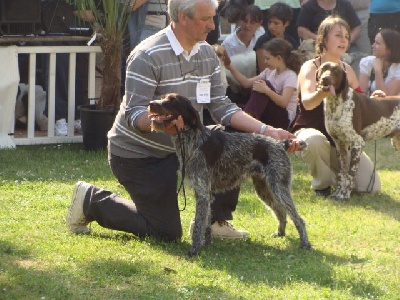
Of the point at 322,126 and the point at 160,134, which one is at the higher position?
the point at 160,134

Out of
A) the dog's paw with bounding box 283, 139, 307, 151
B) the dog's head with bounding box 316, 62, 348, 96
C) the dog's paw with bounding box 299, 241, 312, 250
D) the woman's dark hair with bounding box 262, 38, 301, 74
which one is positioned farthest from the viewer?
the woman's dark hair with bounding box 262, 38, 301, 74

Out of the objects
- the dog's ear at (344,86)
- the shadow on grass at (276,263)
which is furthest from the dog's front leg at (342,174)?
the shadow on grass at (276,263)

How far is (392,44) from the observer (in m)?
10.2

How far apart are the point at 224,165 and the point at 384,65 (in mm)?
5026

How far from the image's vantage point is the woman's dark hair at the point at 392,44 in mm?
10148

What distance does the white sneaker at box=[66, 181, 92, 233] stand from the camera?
6.05m

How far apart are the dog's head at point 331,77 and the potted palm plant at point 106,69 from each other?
8.46ft

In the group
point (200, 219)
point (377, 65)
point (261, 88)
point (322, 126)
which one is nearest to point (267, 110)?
point (261, 88)

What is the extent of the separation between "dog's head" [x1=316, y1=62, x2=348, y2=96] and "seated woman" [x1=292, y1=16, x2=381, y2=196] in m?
0.23

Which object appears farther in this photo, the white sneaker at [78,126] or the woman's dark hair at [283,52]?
the white sneaker at [78,126]

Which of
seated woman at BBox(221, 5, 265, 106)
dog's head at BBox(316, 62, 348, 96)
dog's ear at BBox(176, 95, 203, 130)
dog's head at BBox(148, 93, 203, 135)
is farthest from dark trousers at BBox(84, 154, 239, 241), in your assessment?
seated woman at BBox(221, 5, 265, 106)

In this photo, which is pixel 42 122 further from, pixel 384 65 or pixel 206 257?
pixel 206 257

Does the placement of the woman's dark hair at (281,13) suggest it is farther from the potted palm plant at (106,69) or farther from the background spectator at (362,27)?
the potted palm plant at (106,69)

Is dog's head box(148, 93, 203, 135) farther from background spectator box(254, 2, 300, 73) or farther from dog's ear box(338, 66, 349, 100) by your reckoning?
background spectator box(254, 2, 300, 73)
